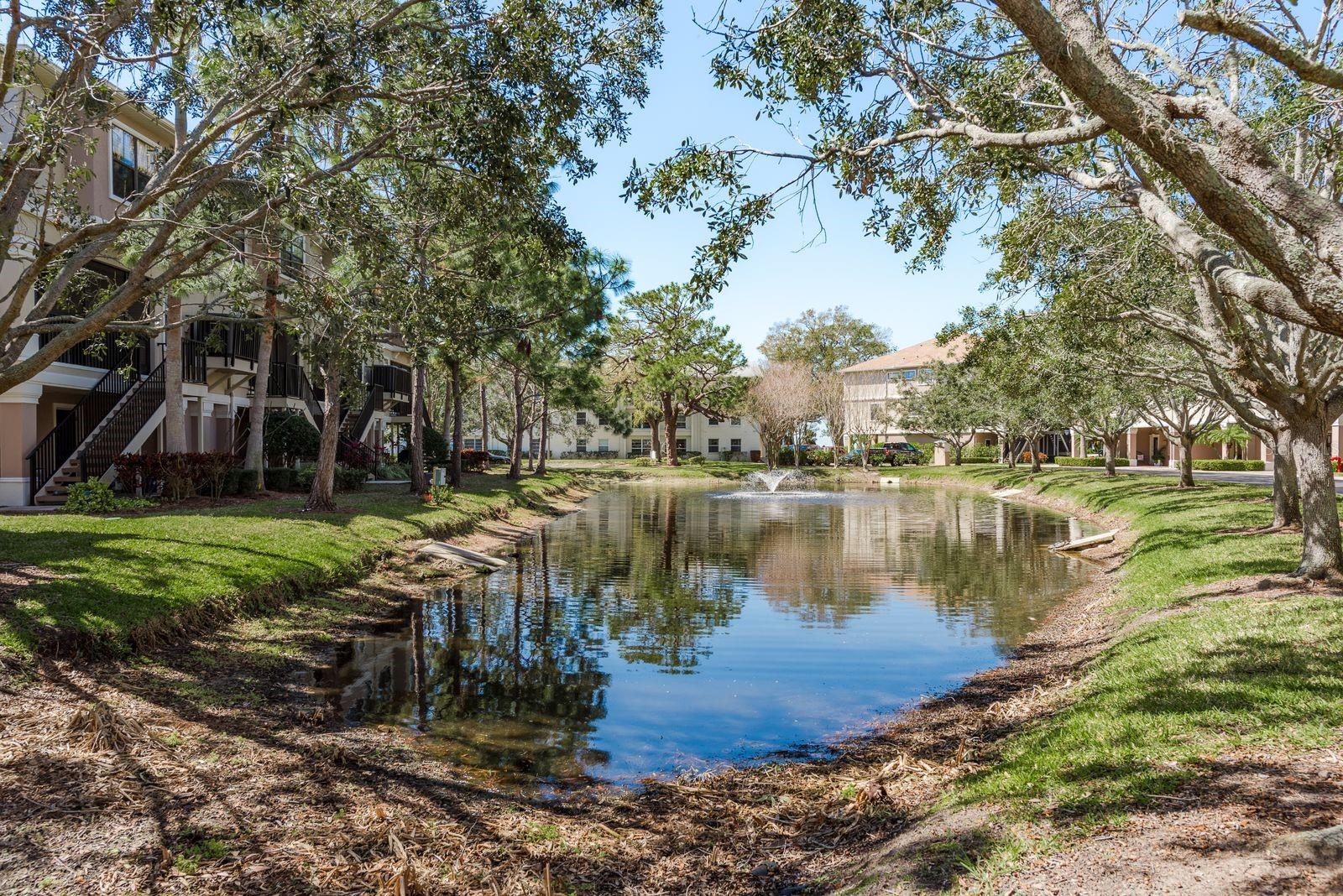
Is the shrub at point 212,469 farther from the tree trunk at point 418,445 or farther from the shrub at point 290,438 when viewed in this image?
the shrub at point 290,438

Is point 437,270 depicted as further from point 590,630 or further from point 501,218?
point 590,630

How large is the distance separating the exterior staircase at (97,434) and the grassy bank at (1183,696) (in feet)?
56.7

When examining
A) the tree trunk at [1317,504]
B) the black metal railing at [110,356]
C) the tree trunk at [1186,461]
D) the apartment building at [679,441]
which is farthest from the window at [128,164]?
the apartment building at [679,441]

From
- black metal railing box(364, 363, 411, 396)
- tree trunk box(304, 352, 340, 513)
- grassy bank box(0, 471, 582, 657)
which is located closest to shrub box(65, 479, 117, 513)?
grassy bank box(0, 471, 582, 657)

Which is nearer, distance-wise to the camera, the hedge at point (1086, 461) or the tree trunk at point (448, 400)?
the tree trunk at point (448, 400)

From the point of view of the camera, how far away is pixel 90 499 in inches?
595

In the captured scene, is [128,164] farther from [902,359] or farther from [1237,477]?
[902,359]

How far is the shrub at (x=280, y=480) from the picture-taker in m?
22.3

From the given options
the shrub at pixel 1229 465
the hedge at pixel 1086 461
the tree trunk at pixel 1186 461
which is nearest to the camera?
the tree trunk at pixel 1186 461

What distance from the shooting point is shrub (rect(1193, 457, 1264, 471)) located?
44.3 m

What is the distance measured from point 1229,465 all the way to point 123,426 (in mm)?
48806

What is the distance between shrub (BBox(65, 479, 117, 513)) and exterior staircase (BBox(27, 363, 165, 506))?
1120mm

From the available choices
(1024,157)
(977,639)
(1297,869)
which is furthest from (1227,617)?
(1297,869)

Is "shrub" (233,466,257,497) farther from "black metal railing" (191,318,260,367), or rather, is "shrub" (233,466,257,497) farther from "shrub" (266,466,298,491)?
"black metal railing" (191,318,260,367)
